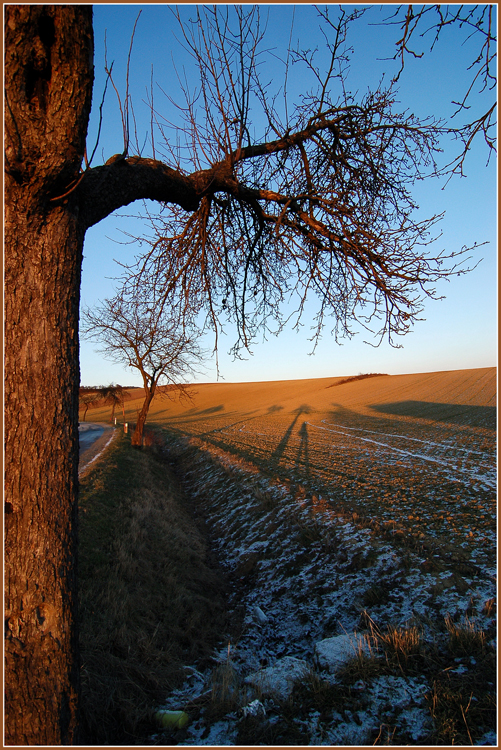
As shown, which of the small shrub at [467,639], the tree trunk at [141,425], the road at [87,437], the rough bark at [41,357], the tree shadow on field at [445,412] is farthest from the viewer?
the tree shadow on field at [445,412]

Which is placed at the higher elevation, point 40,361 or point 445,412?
point 40,361

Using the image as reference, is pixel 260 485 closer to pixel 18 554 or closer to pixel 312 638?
pixel 312 638

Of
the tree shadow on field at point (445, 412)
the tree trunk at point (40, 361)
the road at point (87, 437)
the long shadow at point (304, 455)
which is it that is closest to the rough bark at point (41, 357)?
the tree trunk at point (40, 361)

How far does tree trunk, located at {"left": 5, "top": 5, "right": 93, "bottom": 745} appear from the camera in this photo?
1994mm

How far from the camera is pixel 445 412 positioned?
1067 inches

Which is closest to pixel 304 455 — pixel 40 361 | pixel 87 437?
pixel 40 361

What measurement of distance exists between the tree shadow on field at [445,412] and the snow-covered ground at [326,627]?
16374 mm

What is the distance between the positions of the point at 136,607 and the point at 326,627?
2.59 m

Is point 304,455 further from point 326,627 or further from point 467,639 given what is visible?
point 467,639

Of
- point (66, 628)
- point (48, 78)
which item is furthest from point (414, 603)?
point (48, 78)

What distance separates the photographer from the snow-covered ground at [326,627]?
10.2 ft

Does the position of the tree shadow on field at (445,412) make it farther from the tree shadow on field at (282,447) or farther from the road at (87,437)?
the road at (87,437)

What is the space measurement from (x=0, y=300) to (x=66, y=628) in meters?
1.99

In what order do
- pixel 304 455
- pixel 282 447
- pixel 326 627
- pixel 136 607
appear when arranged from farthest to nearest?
pixel 282 447 < pixel 304 455 < pixel 136 607 < pixel 326 627
